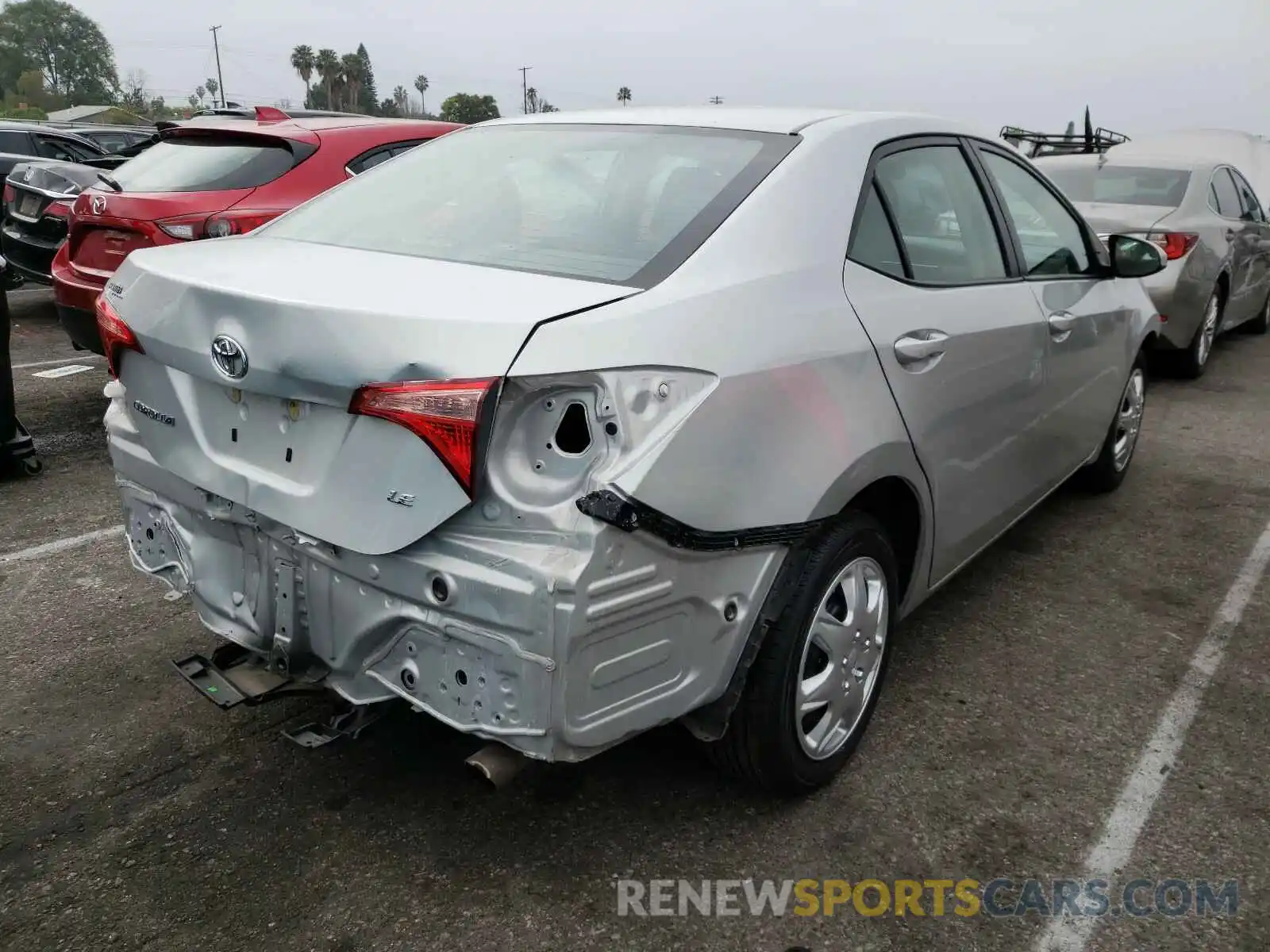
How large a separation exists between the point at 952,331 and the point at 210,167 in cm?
447

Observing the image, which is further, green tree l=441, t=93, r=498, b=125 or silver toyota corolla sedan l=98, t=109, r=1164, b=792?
green tree l=441, t=93, r=498, b=125

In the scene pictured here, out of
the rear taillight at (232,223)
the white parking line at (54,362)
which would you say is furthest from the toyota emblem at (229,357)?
the white parking line at (54,362)

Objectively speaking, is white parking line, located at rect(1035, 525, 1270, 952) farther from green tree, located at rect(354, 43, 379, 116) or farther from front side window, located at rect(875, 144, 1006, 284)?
green tree, located at rect(354, 43, 379, 116)

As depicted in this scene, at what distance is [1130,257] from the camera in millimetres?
3996

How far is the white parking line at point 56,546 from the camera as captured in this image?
3961mm

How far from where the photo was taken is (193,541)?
2369 mm

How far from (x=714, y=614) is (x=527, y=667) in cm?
42

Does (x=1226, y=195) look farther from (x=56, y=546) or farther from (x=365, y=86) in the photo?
(x=365, y=86)

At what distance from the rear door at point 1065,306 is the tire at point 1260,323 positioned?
21.1 feet

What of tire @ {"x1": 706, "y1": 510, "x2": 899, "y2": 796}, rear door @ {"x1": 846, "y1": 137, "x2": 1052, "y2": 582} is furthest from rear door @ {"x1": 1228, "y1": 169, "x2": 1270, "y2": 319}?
tire @ {"x1": 706, "y1": 510, "x2": 899, "y2": 796}

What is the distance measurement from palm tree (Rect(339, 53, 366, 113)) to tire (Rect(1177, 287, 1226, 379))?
318 ft

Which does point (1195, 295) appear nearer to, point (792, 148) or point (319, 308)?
point (792, 148)

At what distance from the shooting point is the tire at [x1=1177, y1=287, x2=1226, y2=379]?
743cm

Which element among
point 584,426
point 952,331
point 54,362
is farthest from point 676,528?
point 54,362
